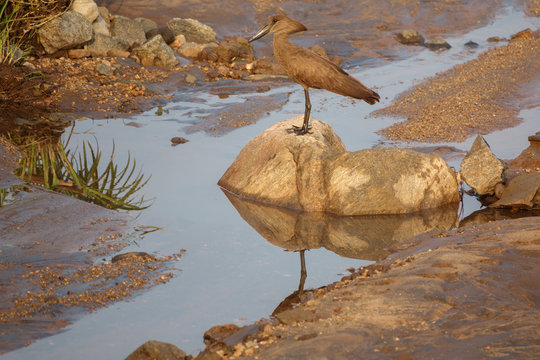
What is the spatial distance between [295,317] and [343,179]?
10.6 ft

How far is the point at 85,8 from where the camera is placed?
13.5 metres

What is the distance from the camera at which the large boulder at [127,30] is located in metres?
14.4

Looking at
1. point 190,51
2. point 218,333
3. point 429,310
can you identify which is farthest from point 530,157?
point 190,51

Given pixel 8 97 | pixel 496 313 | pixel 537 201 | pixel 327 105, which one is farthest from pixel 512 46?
pixel 496 313

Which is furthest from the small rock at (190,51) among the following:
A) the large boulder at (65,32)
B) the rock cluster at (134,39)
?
the large boulder at (65,32)

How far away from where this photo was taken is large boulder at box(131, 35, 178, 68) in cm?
1348

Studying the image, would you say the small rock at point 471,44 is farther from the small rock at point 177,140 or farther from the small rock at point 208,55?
the small rock at point 177,140

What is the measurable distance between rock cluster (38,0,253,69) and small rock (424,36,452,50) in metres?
4.87

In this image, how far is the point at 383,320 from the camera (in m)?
4.67

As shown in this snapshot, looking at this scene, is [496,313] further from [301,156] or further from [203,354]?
[301,156]

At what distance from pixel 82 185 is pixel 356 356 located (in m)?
4.99

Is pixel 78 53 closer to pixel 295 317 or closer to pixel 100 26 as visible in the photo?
pixel 100 26

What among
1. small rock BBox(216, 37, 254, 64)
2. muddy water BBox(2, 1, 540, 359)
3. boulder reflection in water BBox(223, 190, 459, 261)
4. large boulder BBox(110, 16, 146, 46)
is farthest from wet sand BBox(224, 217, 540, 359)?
large boulder BBox(110, 16, 146, 46)

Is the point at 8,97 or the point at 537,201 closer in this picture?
the point at 537,201
